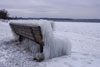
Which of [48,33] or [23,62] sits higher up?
[48,33]

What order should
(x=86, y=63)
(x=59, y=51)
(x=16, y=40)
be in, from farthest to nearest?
1. (x=16, y=40)
2. (x=59, y=51)
3. (x=86, y=63)

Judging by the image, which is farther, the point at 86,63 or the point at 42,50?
the point at 42,50

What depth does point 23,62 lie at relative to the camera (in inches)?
221

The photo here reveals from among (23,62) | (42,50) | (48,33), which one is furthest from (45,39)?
(23,62)

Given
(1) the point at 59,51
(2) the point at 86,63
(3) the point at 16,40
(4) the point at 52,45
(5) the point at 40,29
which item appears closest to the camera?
(5) the point at 40,29

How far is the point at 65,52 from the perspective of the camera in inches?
259

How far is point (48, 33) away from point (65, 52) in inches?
61.3

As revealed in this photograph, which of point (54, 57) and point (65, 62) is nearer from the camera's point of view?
point (65, 62)

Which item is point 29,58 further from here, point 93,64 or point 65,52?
point 93,64

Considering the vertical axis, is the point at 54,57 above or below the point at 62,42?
below

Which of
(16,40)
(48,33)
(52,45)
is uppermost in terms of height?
(48,33)

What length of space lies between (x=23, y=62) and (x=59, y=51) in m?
1.62

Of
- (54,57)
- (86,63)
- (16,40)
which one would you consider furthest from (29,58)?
(16,40)

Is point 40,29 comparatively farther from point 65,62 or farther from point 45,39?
point 65,62
